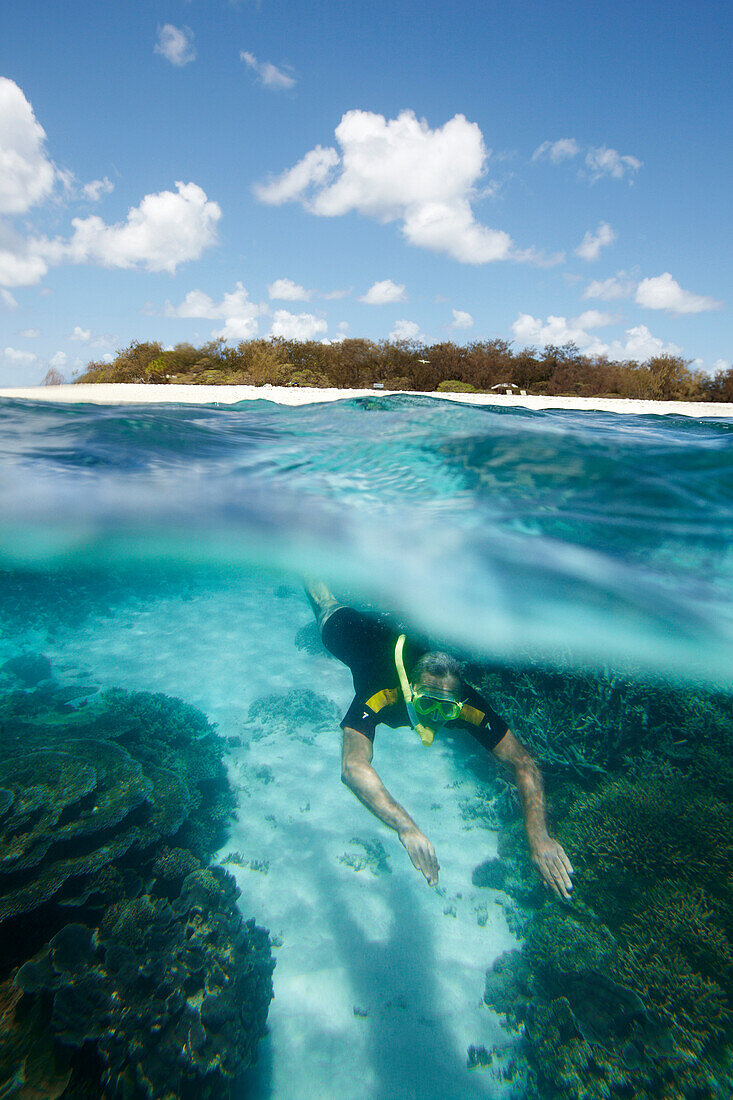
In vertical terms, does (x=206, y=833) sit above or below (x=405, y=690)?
below

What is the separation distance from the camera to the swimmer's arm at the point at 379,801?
4.01 m

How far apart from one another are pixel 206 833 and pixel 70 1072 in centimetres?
353

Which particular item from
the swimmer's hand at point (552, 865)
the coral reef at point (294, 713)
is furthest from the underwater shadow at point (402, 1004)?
the coral reef at point (294, 713)

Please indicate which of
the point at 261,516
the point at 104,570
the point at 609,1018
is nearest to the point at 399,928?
the point at 609,1018

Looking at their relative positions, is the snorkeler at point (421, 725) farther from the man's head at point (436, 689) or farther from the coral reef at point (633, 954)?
the coral reef at point (633, 954)

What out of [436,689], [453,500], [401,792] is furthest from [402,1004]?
[453,500]

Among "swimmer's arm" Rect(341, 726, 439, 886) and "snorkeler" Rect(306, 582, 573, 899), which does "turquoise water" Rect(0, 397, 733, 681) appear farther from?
"swimmer's arm" Rect(341, 726, 439, 886)

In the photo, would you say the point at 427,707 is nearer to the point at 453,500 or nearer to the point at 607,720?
the point at 453,500

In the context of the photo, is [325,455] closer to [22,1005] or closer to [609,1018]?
[22,1005]

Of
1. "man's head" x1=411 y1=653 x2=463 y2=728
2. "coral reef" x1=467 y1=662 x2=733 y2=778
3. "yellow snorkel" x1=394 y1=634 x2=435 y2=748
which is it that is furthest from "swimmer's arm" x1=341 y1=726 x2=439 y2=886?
"coral reef" x1=467 y1=662 x2=733 y2=778

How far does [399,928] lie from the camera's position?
566cm

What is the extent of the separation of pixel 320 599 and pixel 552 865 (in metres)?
6.25

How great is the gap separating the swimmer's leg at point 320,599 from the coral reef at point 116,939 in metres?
3.53

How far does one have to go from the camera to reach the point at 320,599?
9.78 m
